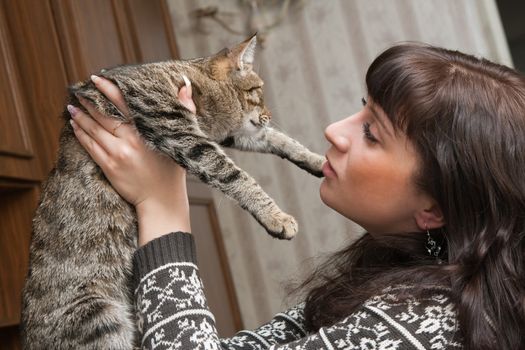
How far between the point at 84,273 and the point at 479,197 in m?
0.71

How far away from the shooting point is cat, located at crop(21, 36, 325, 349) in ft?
3.92

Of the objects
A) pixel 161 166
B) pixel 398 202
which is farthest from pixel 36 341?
pixel 398 202

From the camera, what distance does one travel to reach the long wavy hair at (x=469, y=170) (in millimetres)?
1000

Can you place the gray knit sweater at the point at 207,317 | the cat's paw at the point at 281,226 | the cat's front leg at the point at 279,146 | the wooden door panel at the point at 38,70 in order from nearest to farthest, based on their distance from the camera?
the gray knit sweater at the point at 207,317
the cat's paw at the point at 281,226
the cat's front leg at the point at 279,146
the wooden door panel at the point at 38,70

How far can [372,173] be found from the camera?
3.48 ft

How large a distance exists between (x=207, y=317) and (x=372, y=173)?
1.14ft

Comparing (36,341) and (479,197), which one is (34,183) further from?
(479,197)

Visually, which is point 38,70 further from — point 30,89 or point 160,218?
point 160,218

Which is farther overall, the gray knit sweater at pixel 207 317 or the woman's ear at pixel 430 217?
the woman's ear at pixel 430 217

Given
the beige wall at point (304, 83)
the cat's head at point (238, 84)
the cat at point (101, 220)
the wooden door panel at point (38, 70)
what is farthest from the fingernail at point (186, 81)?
the beige wall at point (304, 83)

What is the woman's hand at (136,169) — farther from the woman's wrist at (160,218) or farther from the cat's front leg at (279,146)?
the cat's front leg at (279,146)

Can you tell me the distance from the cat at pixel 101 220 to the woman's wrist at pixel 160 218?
2.7 inches

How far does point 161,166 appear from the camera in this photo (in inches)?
49.8

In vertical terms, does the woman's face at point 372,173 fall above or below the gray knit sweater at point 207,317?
above
